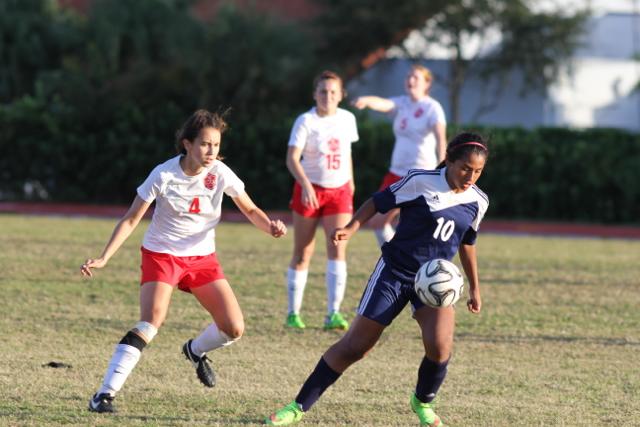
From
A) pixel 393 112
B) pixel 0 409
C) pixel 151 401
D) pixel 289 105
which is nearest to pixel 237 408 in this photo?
pixel 151 401

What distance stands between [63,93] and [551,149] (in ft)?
34.0

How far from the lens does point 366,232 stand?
18.2 metres

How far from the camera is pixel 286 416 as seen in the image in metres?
Answer: 5.91

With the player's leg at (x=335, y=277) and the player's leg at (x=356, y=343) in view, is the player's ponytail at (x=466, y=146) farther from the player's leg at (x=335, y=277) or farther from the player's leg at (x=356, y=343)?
the player's leg at (x=335, y=277)

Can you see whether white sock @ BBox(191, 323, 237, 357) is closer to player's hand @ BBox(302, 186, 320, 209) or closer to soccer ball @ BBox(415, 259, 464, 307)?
soccer ball @ BBox(415, 259, 464, 307)

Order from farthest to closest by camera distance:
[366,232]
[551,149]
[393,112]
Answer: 1. [551,149]
2. [366,232]
3. [393,112]

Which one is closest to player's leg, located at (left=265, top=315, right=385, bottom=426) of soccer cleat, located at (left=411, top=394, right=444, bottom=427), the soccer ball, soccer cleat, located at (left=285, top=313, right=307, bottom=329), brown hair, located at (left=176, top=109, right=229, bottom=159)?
the soccer ball

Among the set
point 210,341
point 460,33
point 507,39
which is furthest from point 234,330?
point 507,39

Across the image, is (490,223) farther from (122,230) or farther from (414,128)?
(122,230)

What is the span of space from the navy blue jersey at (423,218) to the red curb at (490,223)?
1450 cm

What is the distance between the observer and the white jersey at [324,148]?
925cm

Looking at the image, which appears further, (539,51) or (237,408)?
(539,51)

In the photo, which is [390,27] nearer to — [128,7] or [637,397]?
[128,7]

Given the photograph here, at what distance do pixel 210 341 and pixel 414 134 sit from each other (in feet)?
15.8
